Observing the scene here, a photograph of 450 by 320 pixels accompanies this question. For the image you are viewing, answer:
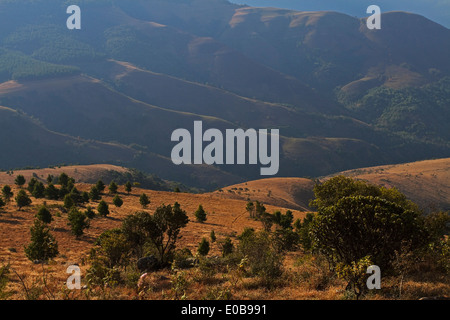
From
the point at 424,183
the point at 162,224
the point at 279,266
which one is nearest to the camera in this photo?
the point at 279,266

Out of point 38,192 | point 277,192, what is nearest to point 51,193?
point 38,192

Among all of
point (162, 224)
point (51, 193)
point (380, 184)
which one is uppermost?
point (380, 184)

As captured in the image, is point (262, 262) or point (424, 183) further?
point (424, 183)

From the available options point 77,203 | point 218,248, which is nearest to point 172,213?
point 218,248

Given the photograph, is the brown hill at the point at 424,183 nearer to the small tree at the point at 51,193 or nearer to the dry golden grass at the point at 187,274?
the dry golden grass at the point at 187,274

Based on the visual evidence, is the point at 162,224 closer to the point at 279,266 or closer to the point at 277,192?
the point at 279,266

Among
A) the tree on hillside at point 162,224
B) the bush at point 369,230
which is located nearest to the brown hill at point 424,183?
the bush at point 369,230

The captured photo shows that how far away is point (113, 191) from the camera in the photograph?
2141 inches

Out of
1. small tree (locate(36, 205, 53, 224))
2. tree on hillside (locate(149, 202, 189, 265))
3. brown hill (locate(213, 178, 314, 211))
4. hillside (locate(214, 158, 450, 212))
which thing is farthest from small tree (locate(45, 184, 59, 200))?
hillside (locate(214, 158, 450, 212))

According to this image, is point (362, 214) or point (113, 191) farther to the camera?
point (113, 191)

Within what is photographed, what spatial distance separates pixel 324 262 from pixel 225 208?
39.6m
